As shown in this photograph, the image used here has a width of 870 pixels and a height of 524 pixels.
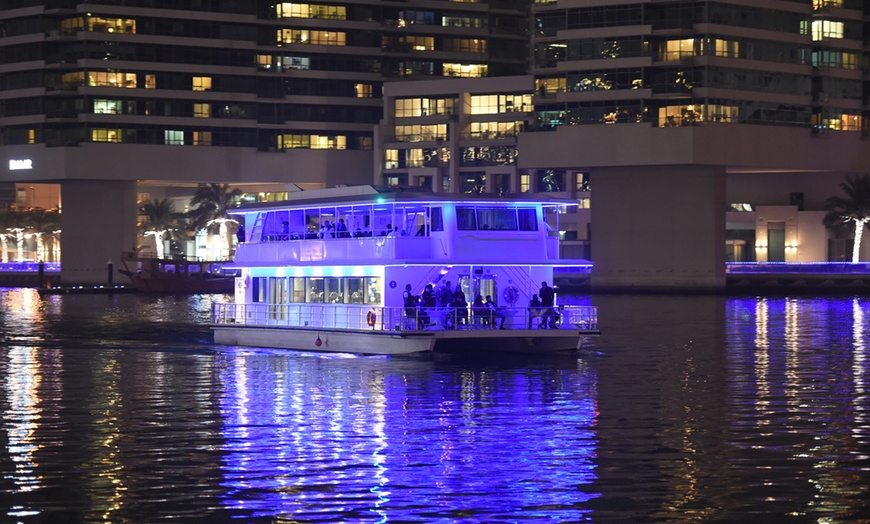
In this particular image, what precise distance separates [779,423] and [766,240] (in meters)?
112

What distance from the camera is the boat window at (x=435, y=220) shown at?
5094 centimetres

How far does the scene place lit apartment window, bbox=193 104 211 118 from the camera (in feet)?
474

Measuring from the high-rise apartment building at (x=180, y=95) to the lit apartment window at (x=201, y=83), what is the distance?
13 centimetres

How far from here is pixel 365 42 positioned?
153m

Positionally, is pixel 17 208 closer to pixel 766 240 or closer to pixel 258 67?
pixel 258 67

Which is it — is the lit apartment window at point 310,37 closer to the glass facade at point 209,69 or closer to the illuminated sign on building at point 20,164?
the glass facade at point 209,69

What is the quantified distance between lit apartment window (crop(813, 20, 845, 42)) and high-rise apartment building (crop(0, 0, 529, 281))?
43025mm

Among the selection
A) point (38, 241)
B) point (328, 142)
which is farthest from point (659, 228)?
point (38, 241)

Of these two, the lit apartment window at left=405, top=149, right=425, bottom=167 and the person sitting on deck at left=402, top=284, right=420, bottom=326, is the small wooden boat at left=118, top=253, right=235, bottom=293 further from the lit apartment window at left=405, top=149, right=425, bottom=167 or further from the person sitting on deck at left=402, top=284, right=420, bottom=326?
the person sitting on deck at left=402, top=284, right=420, bottom=326

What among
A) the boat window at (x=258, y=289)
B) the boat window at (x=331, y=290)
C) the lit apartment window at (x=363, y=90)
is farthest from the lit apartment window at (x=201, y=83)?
the boat window at (x=331, y=290)

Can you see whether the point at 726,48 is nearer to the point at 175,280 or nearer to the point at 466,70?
the point at 466,70

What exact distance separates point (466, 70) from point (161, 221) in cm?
3633

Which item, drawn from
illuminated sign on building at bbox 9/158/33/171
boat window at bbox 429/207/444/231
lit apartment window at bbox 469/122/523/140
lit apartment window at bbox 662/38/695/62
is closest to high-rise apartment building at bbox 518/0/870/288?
lit apartment window at bbox 662/38/695/62

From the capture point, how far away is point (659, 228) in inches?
4916
